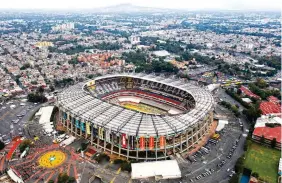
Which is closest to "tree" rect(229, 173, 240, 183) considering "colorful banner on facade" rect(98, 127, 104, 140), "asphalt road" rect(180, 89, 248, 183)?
"asphalt road" rect(180, 89, 248, 183)

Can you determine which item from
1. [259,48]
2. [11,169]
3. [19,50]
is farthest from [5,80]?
[259,48]

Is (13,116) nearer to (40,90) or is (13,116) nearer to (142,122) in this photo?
(40,90)

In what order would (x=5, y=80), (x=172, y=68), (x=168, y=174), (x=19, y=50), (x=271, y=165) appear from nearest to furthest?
(x=168, y=174)
(x=271, y=165)
(x=5, y=80)
(x=172, y=68)
(x=19, y=50)

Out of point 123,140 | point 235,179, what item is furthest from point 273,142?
point 123,140

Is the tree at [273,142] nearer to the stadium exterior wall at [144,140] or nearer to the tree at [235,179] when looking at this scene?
the stadium exterior wall at [144,140]

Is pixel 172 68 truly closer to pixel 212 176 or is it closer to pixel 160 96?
pixel 160 96

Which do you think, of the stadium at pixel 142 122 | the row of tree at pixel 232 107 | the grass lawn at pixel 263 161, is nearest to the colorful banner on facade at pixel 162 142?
the stadium at pixel 142 122
